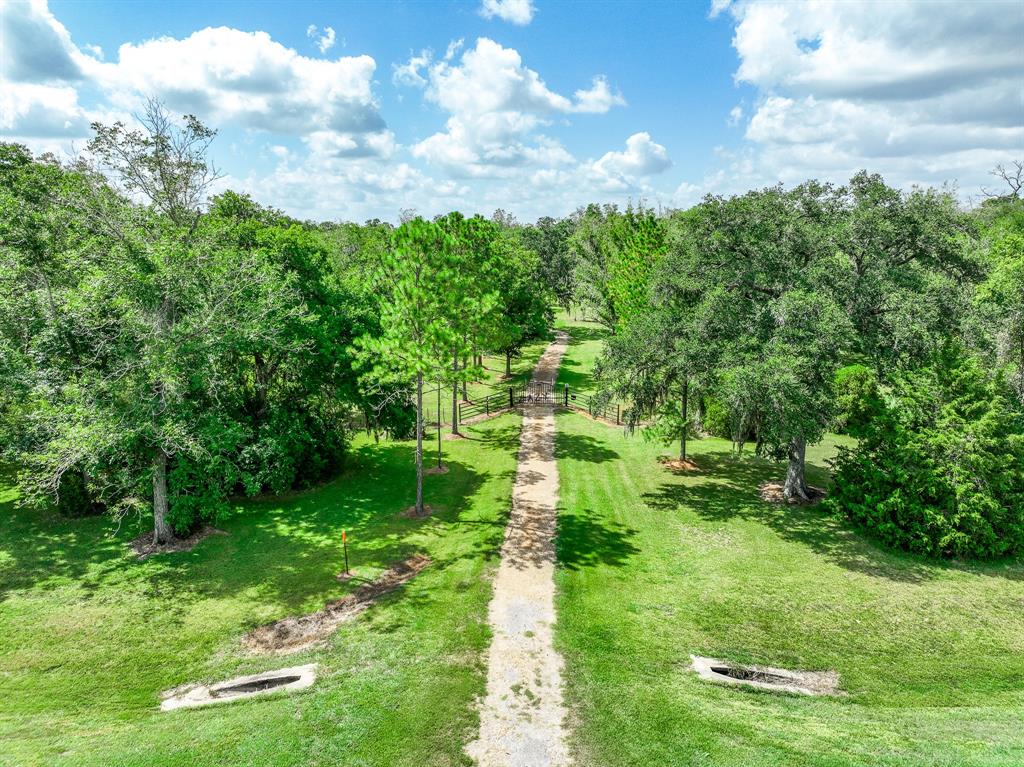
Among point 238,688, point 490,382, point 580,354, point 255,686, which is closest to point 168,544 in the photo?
point 238,688

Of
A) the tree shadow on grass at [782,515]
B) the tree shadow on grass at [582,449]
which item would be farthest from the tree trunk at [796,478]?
the tree shadow on grass at [582,449]

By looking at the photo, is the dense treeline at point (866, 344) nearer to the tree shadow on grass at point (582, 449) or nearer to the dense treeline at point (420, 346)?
the dense treeline at point (420, 346)

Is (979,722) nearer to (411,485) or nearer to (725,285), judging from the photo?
(725,285)

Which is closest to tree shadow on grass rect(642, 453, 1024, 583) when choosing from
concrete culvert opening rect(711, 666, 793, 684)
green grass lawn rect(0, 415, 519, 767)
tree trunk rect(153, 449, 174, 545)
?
concrete culvert opening rect(711, 666, 793, 684)

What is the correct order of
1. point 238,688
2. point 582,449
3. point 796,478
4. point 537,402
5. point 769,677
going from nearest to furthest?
1. point 238,688
2. point 769,677
3. point 796,478
4. point 582,449
5. point 537,402

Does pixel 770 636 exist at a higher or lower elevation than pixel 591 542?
lower

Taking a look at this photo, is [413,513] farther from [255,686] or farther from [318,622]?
[255,686]
